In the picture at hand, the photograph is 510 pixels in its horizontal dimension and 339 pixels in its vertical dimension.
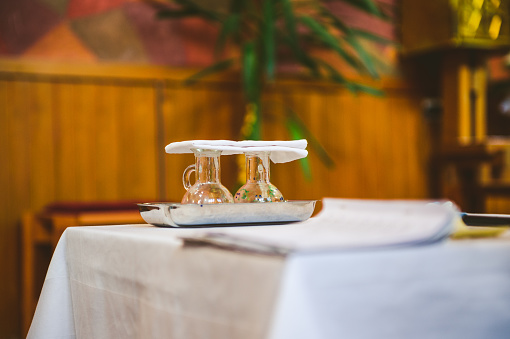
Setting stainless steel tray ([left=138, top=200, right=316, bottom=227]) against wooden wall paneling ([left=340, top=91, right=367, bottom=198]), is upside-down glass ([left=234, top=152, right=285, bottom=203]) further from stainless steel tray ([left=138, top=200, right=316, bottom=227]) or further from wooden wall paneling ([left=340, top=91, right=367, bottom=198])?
wooden wall paneling ([left=340, top=91, right=367, bottom=198])

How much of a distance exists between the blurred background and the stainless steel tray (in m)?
1.35

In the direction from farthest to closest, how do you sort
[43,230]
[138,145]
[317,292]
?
[138,145]
[43,230]
[317,292]

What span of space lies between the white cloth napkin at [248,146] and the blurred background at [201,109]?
1.32 meters

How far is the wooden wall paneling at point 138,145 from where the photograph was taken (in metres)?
3.29

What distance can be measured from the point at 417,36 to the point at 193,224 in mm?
3110

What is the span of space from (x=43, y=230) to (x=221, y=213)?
6.29ft

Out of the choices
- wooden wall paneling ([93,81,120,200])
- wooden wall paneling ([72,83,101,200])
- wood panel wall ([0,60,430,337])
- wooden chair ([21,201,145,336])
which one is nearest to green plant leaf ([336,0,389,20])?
wood panel wall ([0,60,430,337])

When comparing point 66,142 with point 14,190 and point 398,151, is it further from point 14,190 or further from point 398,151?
point 398,151

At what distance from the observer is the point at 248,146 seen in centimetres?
122

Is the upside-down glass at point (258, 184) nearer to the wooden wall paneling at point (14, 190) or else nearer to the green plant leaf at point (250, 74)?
the green plant leaf at point (250, 74)

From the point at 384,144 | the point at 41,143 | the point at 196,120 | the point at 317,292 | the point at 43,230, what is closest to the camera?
the point at 317,292

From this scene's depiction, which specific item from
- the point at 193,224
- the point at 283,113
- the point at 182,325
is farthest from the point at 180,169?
the point at 182,325

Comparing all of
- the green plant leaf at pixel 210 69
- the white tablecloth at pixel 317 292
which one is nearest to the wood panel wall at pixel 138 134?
the green plant leaf at pixel 210 69

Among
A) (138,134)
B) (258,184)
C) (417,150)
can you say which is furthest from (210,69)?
(258,184)
